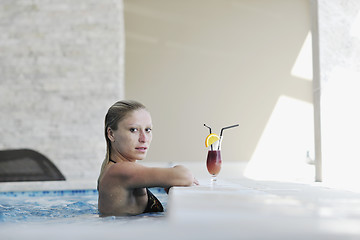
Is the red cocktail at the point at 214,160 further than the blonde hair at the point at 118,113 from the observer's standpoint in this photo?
Yes

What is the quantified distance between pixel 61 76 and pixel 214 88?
123 inches

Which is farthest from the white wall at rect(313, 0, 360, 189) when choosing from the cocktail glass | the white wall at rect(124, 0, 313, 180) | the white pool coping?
the white wall at rect(124, 0, 313, 180)

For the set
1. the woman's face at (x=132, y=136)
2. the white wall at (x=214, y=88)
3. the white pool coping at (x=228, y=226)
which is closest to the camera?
the white pool coping at (x=228, y=226)

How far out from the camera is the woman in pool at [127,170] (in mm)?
1785

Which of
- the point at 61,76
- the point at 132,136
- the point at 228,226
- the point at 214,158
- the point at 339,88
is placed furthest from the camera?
the point at 61,76

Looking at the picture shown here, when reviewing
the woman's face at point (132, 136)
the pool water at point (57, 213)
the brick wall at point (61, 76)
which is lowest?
the pool water at point (57, 213)

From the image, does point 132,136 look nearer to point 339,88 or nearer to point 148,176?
point 148,176

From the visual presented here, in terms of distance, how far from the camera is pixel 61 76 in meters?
5.32

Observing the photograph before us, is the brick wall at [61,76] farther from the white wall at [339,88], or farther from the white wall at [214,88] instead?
the white wall at [339,88]

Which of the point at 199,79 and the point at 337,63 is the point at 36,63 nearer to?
the point at 199,79

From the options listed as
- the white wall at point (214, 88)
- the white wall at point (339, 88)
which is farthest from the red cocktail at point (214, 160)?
the white wall at point (214, 88)

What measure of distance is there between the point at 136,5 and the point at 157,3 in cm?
39

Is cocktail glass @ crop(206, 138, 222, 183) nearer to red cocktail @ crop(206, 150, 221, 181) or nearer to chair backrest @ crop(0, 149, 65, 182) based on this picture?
red cocktail @ crop(206, 150, 221, 181)

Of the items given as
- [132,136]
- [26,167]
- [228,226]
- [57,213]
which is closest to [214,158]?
[132,136]
